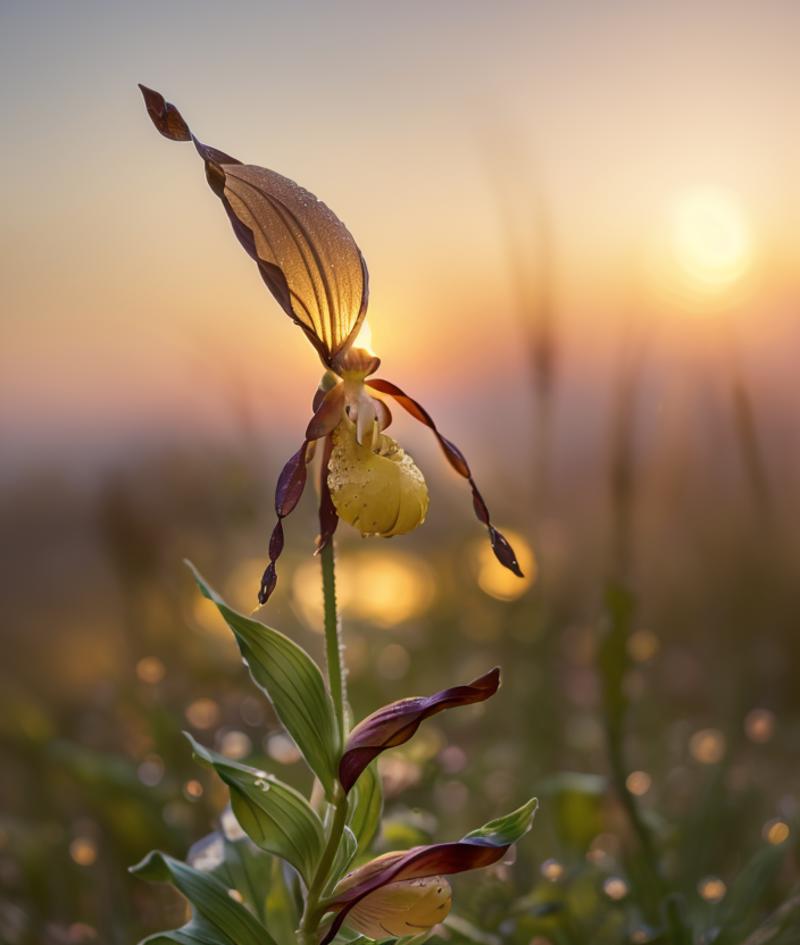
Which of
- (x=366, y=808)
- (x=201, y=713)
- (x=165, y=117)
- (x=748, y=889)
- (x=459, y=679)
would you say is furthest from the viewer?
(x=459, y=679)

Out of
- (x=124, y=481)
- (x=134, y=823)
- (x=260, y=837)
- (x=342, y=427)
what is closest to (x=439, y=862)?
(x=260, y=837)

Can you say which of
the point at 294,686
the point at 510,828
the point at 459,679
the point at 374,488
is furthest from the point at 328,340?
the point at 459,679

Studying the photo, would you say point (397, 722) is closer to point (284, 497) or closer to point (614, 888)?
point (284, 497)

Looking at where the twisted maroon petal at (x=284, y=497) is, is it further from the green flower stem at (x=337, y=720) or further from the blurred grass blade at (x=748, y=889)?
the blurred grass blade at (x=748, y=889)

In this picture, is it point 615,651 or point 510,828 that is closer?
point 510,828

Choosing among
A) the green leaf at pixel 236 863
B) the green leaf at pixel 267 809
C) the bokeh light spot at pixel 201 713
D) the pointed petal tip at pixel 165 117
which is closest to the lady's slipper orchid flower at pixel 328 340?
the pointed petal tip at pixel 165 117

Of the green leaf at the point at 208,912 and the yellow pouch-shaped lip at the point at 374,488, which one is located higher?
the yellow pouch-shaped lip at the point at 374,488

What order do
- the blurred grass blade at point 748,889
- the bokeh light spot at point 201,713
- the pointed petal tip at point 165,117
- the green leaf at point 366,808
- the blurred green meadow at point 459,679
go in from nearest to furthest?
the pointed petal tip at point 165,117
the green leaf at point 366,808
the blurred grass blade at point 748,889
the blurred green meadow at point 459,679
the bokeh light spot at point 201,713

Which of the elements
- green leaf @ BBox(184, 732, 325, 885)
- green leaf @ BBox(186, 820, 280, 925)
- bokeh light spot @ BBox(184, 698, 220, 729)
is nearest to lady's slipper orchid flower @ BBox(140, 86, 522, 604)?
green leaf @ BBox(184, 732, 325, 885)
